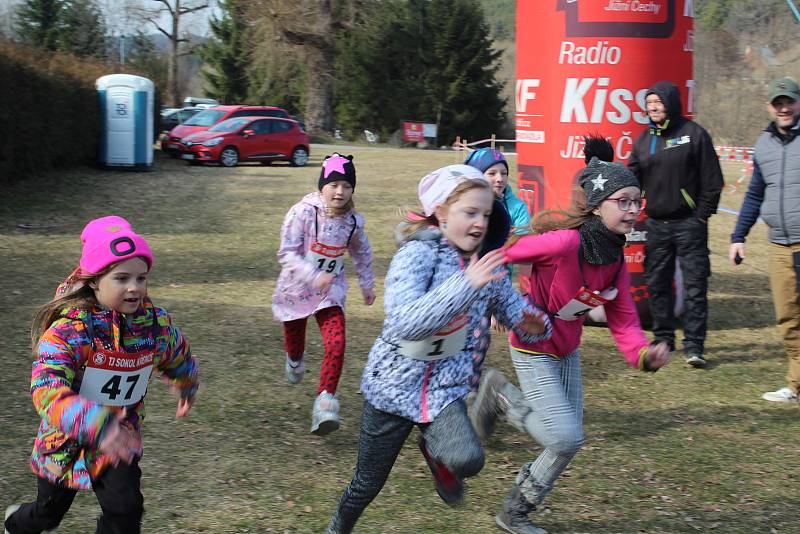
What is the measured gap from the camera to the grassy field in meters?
4.87

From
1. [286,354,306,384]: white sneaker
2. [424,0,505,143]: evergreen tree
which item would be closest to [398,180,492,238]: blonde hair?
[286,354,306,384]: white sneaker

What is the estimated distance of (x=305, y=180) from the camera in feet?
80.5

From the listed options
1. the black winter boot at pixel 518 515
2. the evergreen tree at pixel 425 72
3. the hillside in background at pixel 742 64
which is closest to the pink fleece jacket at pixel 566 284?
the black winter boot at pixel 518 515

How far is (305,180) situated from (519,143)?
50.3 ft

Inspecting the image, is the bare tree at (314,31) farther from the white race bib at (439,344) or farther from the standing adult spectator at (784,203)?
the white race bib at (439,344)

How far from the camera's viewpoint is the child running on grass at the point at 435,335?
3455 mm

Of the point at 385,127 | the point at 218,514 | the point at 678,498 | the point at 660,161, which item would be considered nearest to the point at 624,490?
the point at 678,498

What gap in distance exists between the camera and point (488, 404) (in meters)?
4.70

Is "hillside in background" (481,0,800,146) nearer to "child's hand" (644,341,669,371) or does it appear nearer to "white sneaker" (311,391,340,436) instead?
"white sneaker" (311,391,340,436)

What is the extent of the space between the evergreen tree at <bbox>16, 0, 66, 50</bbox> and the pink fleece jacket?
5466cm

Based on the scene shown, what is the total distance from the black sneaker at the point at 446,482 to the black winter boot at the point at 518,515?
2.66ft

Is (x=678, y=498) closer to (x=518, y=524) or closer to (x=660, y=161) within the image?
(x=518, y=524)

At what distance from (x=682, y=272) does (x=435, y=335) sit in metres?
5.03

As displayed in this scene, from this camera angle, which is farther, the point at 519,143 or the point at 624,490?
the point at 519,143
